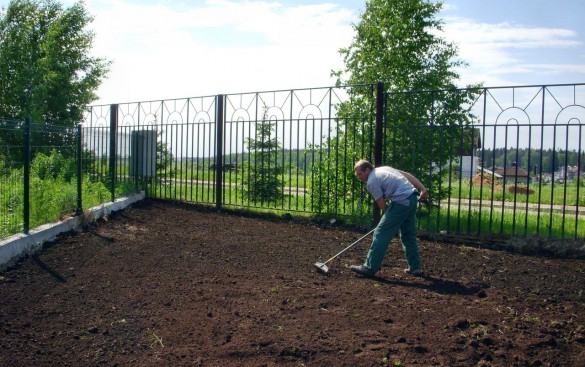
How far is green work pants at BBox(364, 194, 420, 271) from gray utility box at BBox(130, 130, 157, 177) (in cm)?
695

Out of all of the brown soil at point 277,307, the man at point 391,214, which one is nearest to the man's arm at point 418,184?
the man at point 391,214

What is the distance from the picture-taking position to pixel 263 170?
9.89 m

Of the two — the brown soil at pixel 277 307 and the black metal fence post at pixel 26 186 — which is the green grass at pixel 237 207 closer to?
the black metal fence post at pixel 26 186

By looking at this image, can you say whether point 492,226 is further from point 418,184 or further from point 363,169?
point 363,169

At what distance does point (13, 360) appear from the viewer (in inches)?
144

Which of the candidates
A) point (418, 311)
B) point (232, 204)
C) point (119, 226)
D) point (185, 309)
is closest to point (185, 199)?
point (232, 204)

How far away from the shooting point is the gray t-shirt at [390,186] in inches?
225

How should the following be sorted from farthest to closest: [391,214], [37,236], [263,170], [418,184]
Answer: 1. [263,170]
2. [37,236]
3. [418,184]
4. [391,214]

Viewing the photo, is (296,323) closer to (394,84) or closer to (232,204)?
(232,204)

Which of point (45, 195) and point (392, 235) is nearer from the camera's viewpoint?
point (392, 235)

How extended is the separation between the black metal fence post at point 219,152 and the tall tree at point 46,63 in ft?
39.1

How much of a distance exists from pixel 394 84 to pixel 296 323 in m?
6.84

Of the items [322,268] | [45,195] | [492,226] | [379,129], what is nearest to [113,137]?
[45,195]

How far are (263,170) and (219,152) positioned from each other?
3.31 feet
